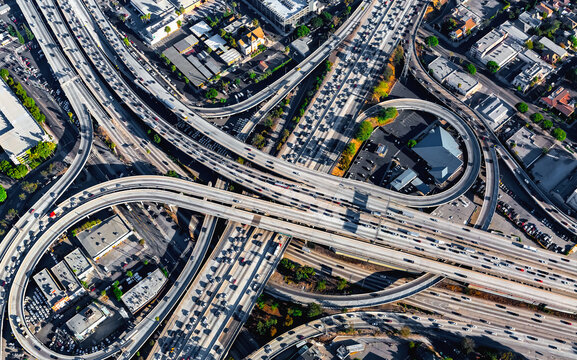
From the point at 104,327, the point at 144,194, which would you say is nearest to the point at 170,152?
the point at 144,194

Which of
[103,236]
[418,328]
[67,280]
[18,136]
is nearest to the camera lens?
[418,328]

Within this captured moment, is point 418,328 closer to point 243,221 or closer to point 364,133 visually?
point 243,221

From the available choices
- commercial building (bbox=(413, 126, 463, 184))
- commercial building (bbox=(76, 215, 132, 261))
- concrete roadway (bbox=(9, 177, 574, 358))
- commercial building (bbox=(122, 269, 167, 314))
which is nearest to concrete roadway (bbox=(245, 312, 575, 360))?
concrete roadway (bbox=(9, 177, 574, 358))

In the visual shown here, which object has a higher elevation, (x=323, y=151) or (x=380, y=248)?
(x=323, y=151)

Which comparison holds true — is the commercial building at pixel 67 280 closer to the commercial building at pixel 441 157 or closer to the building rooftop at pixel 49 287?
the building rooftop at pixel 49 287

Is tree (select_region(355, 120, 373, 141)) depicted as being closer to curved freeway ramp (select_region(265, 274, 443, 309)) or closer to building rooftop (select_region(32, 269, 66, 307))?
curved freeway ramp (select_region(265, 274, 443, 309))

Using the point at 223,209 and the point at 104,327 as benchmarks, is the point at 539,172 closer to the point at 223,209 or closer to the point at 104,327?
the point at 223,209

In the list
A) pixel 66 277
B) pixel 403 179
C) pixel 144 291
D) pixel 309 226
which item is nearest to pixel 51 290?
pixel 66 277
